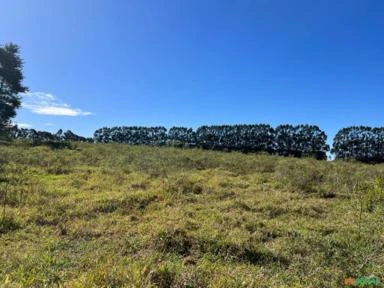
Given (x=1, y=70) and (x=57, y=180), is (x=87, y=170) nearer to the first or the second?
(x=57, y=180)

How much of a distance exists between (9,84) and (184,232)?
27.8 m

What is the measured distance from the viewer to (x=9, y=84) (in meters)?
29.0

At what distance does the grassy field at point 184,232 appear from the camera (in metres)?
4.67

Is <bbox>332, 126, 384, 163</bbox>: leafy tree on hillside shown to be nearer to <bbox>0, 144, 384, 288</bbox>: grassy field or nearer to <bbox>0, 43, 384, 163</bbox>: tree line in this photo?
<bbox>0, 43, 384, 163</bbox>: tree line

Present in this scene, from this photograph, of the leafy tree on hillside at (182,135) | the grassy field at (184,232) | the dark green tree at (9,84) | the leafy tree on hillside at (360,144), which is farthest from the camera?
the leafy tree on hillside at (182,135)

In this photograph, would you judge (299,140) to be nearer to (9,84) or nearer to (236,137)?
(236,137)

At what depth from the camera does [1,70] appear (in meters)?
28.5

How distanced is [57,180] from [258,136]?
38.8 metres

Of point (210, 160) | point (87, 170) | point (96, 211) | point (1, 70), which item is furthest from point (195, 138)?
point (96, 211)

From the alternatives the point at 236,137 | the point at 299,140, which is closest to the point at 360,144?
the point at 299,140

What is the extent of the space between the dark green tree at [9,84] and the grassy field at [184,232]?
61.2 ft

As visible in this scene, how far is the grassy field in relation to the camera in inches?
184

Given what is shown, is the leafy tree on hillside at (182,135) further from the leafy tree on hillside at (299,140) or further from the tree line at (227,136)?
the leafy tree on hillside at (299,140)

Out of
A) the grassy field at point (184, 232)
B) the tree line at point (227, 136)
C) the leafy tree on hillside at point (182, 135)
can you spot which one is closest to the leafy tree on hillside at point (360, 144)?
the tree line at point (227, 136)
